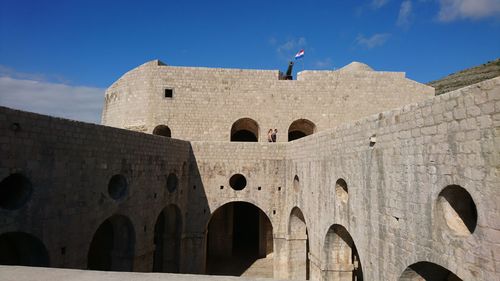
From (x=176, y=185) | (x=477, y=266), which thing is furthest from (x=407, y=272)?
(x=176, y=185)

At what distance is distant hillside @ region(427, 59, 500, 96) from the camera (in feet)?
135

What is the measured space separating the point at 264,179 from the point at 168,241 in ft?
17.0

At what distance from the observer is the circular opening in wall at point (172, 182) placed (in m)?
14.6

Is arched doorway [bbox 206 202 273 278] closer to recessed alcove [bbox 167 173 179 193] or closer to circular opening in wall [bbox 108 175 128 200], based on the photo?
recessed alcove [bbox 167 173 179 193]

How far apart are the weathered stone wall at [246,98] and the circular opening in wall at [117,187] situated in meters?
8.75

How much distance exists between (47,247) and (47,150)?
2298mm

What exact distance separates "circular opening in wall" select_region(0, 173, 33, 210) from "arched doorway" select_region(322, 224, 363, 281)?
27.5 feet

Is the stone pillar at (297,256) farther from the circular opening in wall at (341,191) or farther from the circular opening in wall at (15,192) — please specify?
the circular opening in wall at (15,192)

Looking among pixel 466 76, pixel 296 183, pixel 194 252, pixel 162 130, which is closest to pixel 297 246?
pixel 296 183

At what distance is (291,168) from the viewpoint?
1538 centimetres

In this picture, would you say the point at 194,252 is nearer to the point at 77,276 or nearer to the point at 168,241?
the point at 168,241

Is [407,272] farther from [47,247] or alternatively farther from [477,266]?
[47,247]

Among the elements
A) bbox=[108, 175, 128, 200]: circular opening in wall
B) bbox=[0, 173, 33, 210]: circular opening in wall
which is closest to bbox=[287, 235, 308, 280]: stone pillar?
bbox=[108, 175, 128, 200]: circular opening in wall

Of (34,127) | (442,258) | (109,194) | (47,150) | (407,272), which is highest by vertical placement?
(34,127)
